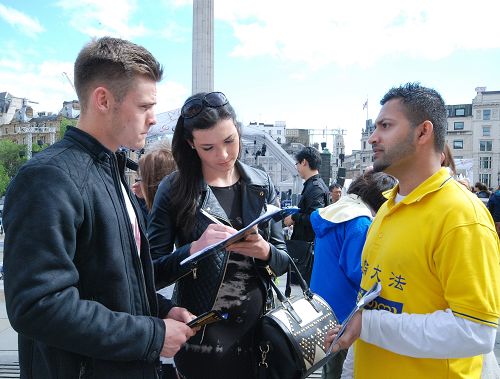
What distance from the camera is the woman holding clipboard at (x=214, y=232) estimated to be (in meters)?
1.92

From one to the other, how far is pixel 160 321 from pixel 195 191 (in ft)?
2.61

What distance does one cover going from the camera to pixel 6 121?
76750 mm

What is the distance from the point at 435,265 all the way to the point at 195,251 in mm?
924

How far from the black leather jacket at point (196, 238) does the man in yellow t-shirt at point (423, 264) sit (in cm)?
51

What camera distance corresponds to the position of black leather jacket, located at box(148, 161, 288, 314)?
194 cm

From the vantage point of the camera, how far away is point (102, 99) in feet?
4.77

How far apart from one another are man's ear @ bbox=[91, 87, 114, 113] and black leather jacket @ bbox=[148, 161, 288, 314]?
2.38 ft

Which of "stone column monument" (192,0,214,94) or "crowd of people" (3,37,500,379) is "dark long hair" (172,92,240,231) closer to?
"crowd of people" (3,37,500,379)

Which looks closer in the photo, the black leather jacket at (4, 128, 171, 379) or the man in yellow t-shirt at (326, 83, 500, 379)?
the black leather jacket at (4, 128, 171, 379)

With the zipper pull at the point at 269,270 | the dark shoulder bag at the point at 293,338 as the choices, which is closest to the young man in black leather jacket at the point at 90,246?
the dark shoulder bag at the point at 293,338

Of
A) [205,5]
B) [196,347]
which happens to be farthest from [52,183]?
[205,5]

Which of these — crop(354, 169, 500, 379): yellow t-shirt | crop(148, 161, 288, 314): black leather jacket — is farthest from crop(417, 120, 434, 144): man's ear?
crop(148, 161, 288, 314): black leather jacket

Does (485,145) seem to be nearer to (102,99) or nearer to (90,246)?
(102,99)

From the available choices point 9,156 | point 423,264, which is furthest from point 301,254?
point 9,156
